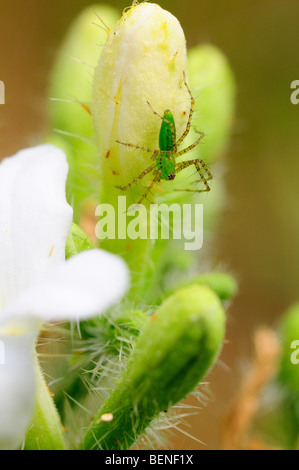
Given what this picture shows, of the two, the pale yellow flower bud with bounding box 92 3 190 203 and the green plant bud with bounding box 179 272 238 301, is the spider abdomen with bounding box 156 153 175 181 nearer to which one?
the pale yellow flower bud with bounding box 92 3 190 203

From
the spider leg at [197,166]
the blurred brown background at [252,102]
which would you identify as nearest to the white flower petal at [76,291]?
the spider leg at [197,166]

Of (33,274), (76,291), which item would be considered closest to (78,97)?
(33,274)

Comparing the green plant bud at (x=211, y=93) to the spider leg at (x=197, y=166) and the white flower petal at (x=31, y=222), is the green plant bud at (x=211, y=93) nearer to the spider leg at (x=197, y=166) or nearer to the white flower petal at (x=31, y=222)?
the spider leg at (x=197, y=166)

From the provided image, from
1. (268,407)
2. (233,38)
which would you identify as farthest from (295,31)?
(268,407)

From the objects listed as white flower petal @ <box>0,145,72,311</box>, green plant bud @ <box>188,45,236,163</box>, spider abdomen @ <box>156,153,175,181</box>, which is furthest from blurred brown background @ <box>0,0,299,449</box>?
white flower petal @ <box>0,145,72,311</box>
